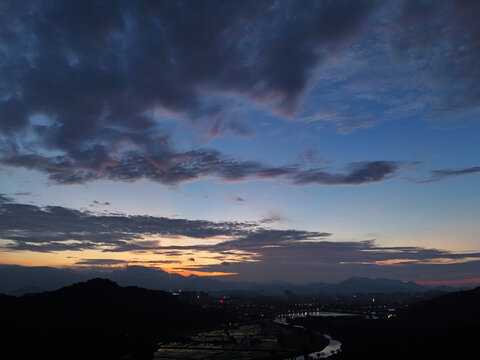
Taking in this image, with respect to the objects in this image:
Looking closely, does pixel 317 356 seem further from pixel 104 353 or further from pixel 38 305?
pixel 38 305

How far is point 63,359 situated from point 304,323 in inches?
4174

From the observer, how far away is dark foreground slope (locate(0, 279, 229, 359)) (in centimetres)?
6058

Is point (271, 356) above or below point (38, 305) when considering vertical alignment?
below

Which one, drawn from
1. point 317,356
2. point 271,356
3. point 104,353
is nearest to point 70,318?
point 104,353

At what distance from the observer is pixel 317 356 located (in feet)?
255

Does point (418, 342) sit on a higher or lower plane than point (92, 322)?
lower

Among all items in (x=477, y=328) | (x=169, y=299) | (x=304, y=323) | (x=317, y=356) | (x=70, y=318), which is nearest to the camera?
(x=477, y=328)

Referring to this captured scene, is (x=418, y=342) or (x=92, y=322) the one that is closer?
(x=418, y=342)

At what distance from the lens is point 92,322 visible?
101062 mm

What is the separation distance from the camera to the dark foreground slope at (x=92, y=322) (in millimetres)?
60581

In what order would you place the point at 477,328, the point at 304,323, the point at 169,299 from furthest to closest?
the point at 169,299, the point at 304,323, the point at 477,328

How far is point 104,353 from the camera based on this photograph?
6662 cm

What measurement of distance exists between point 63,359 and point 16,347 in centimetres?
763

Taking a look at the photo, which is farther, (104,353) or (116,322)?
(116,322)
